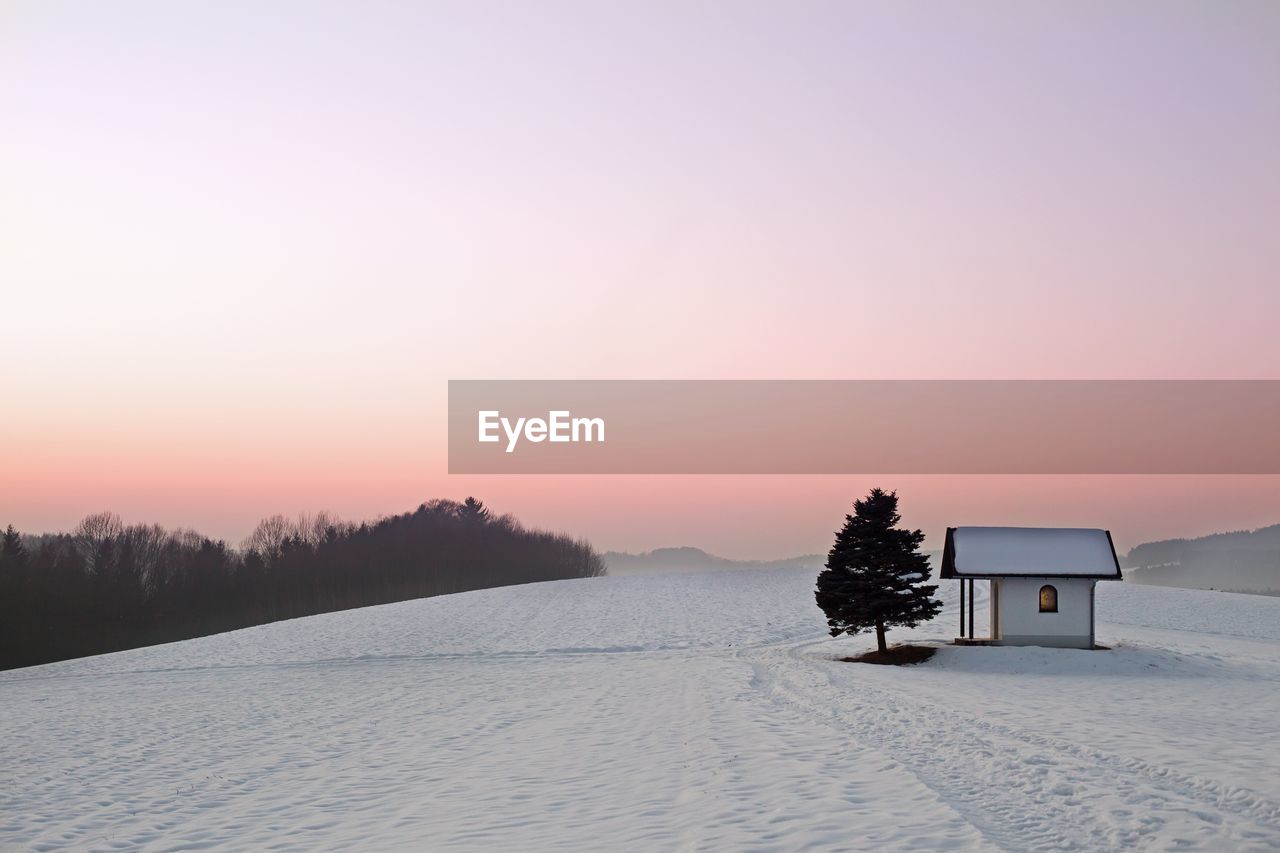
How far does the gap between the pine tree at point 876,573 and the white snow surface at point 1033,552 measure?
295 cm

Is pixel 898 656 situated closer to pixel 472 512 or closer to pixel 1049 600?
pixel 1049 600

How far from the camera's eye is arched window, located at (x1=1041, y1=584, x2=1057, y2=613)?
39.3 m

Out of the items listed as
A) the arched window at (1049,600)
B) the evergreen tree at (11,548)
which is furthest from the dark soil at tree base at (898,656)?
the evergreen tree at (11,548)

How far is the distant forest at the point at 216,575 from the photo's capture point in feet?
258

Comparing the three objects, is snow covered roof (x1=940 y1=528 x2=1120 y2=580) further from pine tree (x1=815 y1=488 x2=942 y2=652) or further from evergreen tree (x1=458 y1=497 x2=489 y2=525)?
evergreen tree (x1=458 y1=497 x2=489 y2=525)

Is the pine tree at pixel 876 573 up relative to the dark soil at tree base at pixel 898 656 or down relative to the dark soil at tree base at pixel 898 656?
up

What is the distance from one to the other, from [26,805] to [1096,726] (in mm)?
20636

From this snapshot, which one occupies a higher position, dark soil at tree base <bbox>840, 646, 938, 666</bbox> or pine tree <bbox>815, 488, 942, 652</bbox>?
pine tree <bbox>815, 488, 942, 652</bbox>

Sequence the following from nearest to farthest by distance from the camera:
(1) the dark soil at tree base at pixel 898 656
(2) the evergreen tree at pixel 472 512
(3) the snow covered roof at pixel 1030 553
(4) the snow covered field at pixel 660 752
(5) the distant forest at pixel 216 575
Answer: (4) the snow covered field at pixel 660 752 → (1) the dark soil at tree base at pixel 898 656 → (3) the snow covered roof at pixel 1030 553 → (5) the distant forest at pixel 216 575 → (2) the evergreen tree at pixel 472 512

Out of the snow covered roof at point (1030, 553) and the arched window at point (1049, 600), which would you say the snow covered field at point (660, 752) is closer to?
the arched window at point (1049, 600)

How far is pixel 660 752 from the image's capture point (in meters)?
17.0

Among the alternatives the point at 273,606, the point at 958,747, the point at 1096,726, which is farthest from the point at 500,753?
the point at 273,606

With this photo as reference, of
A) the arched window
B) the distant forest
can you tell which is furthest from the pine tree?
the distant forest

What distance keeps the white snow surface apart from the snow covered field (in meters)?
3.70
